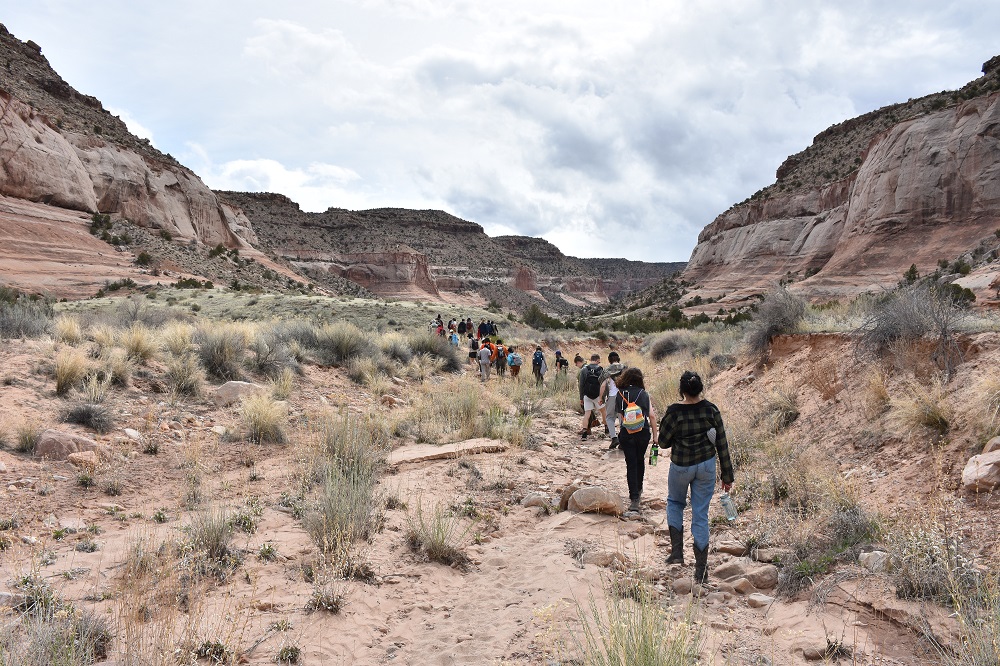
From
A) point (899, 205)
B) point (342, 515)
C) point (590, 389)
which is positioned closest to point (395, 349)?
point (590, 389)

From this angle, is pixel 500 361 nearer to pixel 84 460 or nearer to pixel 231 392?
pixel 231 392

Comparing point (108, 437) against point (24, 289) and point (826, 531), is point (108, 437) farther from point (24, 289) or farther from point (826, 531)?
point (24, 289)

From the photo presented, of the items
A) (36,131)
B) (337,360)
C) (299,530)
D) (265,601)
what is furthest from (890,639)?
(36,131)

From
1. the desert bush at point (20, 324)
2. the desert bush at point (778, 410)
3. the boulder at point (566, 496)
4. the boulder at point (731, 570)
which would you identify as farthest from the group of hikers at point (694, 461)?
the desert bush at point (20, 324)

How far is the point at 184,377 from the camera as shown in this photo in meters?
8.94

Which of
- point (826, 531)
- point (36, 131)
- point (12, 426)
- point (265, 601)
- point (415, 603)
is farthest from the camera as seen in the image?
point (36, 131)

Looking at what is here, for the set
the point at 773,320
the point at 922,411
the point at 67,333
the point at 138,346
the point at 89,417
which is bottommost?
the point at 89,417

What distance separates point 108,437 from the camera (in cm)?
665

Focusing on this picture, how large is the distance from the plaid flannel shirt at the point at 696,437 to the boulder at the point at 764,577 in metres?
0.71

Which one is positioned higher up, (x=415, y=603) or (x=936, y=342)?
(x=936, y=342)

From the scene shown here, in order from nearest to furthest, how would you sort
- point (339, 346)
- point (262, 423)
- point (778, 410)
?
1. point (262, 423)
2. point (778, 410)
3. point (339, 346)

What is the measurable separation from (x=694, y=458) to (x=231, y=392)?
7.97m

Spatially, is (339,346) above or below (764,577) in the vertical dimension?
above

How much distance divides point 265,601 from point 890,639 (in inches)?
162
